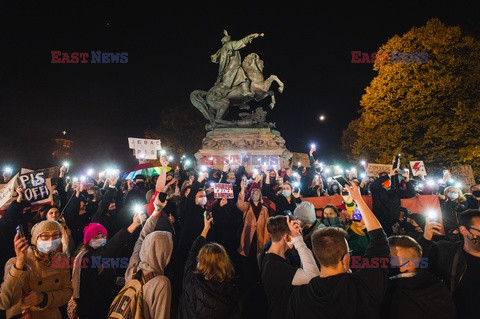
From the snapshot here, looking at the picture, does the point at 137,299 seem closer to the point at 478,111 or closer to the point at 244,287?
the point at 244,287

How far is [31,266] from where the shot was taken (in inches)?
129

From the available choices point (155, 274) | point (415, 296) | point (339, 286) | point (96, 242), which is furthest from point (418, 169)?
point (96, 242)

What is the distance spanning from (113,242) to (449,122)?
2290 centimetres

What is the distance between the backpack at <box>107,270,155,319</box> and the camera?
2824mm

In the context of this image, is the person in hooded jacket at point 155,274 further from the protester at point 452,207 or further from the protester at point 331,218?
the protester at point 452,207

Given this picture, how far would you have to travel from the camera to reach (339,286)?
7.40ft

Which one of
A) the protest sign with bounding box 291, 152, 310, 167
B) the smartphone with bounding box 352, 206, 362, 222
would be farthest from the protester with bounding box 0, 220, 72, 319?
the protest sign with bounding box 291, 152, 310, 167

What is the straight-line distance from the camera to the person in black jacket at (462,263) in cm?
305

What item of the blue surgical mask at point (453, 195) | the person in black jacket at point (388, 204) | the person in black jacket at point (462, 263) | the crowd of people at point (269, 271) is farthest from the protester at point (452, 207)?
the person in black jacket at point (462, 263)

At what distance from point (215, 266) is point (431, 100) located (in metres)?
22.7

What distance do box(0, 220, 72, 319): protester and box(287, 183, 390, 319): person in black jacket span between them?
2.57m

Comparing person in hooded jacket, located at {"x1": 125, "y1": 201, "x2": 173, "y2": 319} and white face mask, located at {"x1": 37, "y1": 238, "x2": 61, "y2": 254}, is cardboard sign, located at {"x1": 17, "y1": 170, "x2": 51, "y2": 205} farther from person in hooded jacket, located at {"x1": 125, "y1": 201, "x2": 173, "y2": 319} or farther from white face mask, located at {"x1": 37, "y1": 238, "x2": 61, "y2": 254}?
person in hooded jacket, located at {"x1": 125, "y1": 201, "x2": 173, "y2": 319}

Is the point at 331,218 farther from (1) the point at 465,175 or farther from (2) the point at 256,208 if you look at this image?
(1) the point at 465,175

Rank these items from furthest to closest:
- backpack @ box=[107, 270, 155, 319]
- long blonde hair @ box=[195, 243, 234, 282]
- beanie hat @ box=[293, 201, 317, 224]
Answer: beanie hat @ box=[293, 201, 317, 224], long blonde hair @ box=[195, 243, 234, 282], backpack @ box=[107, 270, 155, 319]
